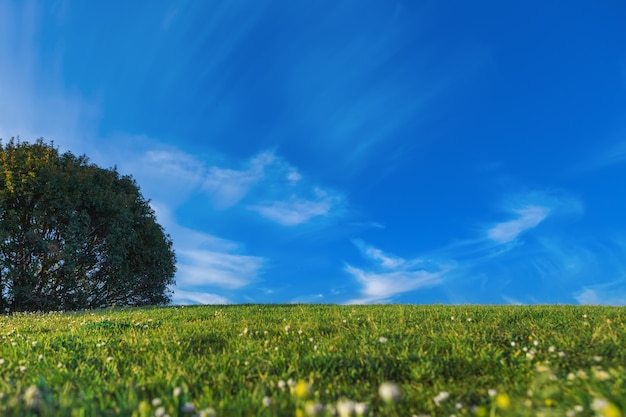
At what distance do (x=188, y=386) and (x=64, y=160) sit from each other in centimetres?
2343

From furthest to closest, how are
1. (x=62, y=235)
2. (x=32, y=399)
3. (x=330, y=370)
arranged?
(x=62, y=235) → (x=330, y=370) → (x=32, y=399)

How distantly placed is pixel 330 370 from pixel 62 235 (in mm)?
21155

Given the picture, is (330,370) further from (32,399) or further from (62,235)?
(62,235)

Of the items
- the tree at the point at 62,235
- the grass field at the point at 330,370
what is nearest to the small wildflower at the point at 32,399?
the grass field at the point at 330,370

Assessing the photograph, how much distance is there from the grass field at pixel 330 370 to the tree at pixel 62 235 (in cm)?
1504

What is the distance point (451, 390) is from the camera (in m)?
4.52

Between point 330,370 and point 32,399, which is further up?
point 330,370

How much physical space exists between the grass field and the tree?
15043 millimetres

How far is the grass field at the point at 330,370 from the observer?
3.67 m

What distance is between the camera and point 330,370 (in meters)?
5.23

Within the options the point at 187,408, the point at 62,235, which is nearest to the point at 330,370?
the point at 187,408

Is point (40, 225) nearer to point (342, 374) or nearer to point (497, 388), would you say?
point (342, 374)

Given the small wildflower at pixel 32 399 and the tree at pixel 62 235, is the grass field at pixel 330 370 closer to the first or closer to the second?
the small wildflower at pixel 32 399

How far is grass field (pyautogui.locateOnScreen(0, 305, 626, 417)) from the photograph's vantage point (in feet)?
12.1
